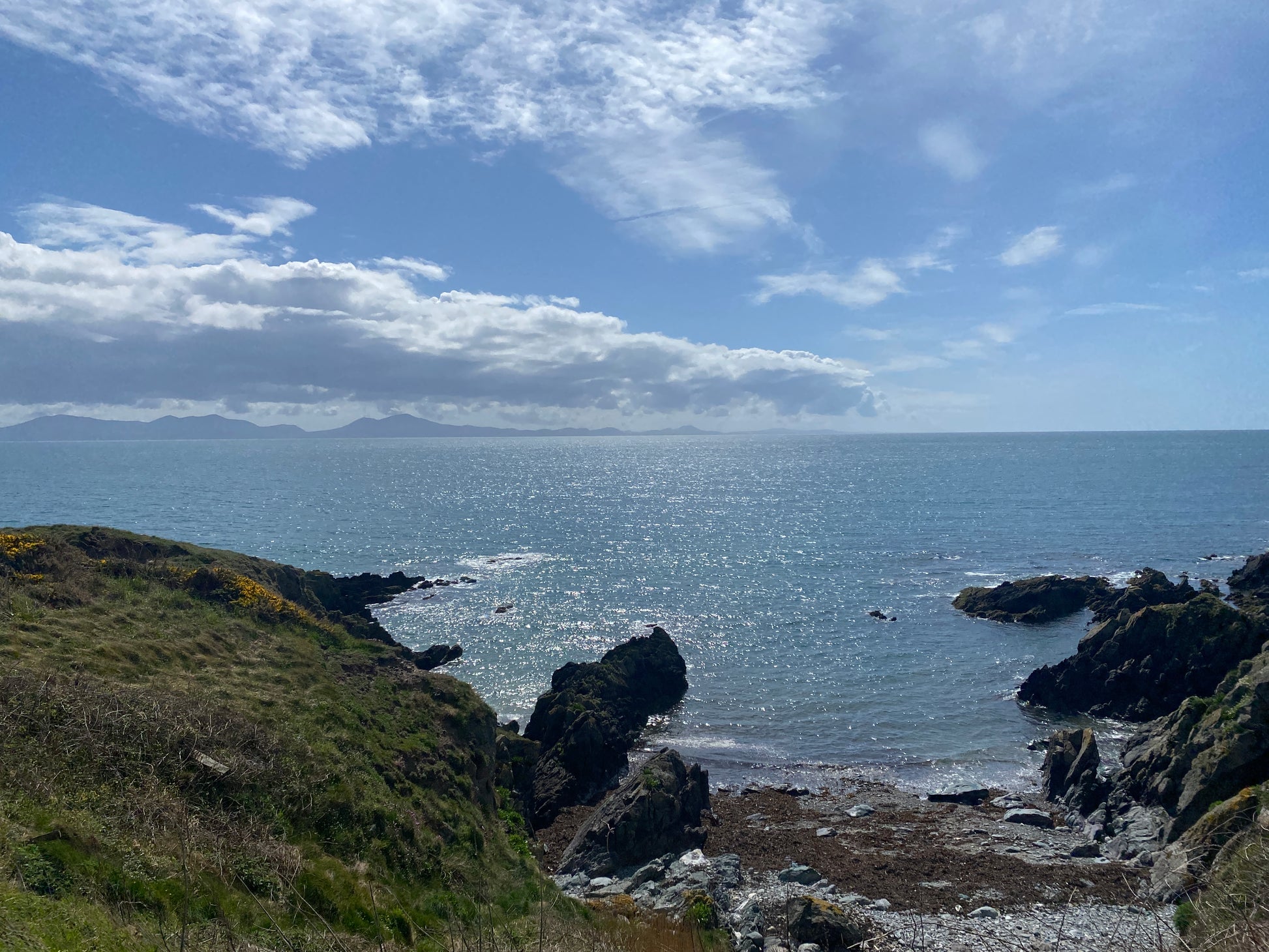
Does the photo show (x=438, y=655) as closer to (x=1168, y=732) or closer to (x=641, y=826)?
(x=641, y=826)

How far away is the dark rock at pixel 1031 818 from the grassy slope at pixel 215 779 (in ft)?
69.1

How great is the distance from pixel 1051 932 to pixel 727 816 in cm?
1366

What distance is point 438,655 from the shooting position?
5034cm

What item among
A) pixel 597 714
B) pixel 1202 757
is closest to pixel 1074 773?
pixel 1202 757

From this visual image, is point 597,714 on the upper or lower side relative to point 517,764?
upper

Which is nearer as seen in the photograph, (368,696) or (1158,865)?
(1158,865)

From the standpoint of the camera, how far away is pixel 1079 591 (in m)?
62.1

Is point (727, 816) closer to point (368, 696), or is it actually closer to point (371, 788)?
point (368, 696)

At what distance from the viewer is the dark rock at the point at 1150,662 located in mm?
39406

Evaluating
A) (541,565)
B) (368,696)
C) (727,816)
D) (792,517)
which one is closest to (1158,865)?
(727,816)

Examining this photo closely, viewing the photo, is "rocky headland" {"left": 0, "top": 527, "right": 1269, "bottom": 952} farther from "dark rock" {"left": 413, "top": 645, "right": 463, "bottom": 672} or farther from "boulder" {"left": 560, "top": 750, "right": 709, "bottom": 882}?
"dark rock" {"left": 413, "top": 645, "right": 463, "bottom": 672}

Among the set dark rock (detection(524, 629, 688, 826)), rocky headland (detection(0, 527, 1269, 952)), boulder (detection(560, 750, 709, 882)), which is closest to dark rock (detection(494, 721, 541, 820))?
rocky headland (detection(0, 527, 1269, 952))

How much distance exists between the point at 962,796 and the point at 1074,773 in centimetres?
464

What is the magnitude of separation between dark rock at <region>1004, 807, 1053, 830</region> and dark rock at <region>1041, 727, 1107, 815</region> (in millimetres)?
1426
